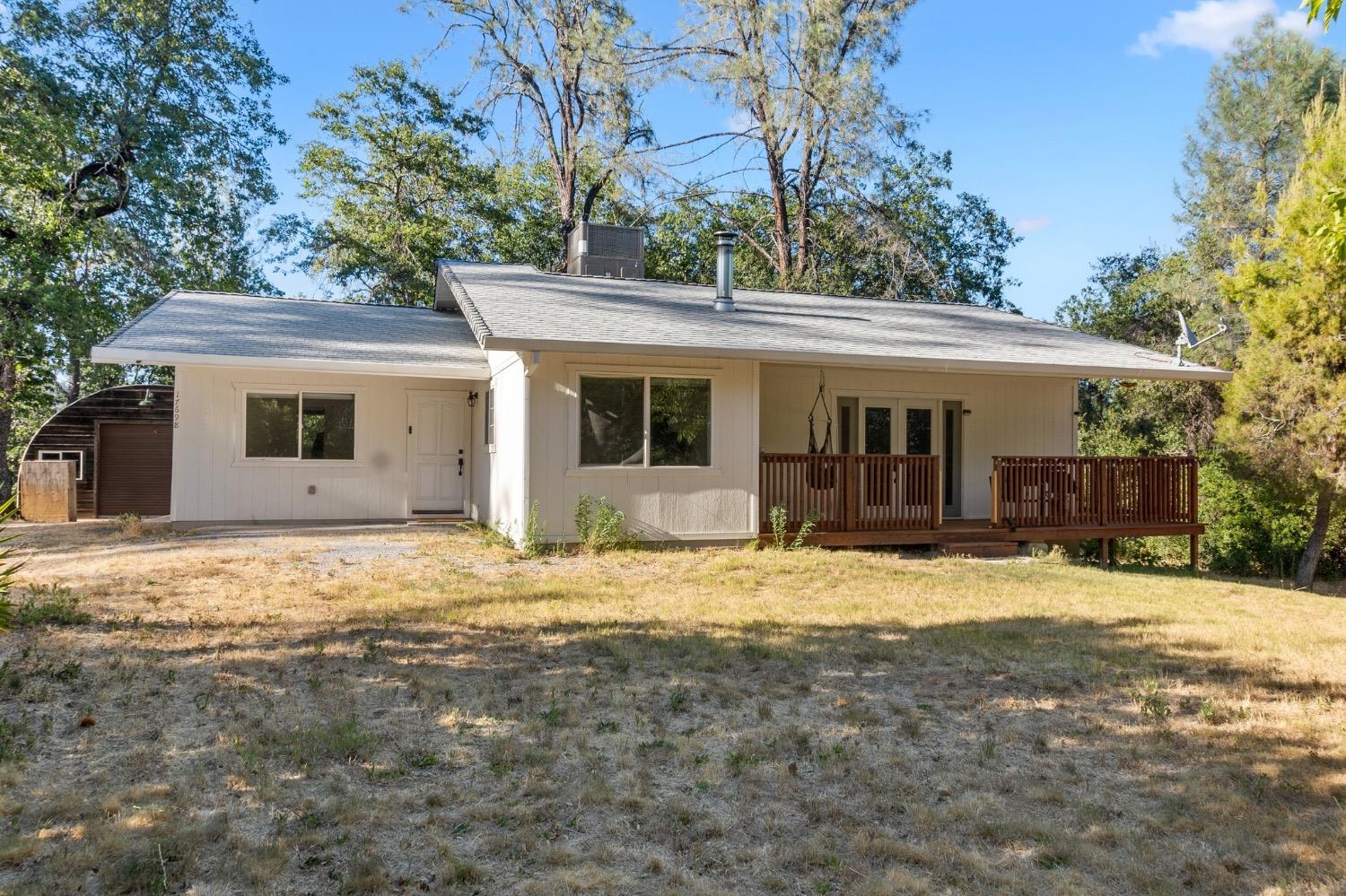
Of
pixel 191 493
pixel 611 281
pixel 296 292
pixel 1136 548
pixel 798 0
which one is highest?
pixel 798 0

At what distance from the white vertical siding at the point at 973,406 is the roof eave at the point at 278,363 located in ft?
13.2

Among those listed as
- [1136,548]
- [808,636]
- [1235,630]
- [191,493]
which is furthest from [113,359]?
[1136,548]

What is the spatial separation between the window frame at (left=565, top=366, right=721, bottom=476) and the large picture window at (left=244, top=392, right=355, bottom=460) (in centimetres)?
Answer: 415

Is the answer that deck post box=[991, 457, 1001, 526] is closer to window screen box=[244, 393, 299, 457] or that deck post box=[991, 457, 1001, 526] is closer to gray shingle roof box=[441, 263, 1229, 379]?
gray shingle roof box=[441, 263, 1229, 379]

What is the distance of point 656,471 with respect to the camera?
10234 millimetres

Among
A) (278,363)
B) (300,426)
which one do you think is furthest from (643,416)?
(300,426)

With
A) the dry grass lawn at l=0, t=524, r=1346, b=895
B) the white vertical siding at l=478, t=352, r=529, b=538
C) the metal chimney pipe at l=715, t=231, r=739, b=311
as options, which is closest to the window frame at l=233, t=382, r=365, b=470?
the white vertical siding at l=478, t=352, r=529, b=538

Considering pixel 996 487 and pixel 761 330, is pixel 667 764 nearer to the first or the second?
pixel 761 330

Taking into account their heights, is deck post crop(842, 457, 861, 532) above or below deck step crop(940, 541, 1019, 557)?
above

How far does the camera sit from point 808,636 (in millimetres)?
6336

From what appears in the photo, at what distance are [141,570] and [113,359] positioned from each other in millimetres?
3248

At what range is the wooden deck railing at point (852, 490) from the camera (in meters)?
10.7

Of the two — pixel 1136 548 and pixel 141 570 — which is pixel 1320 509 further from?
pixel 141 570

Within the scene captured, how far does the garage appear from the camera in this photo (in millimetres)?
14477
